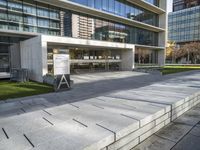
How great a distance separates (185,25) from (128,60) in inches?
2657

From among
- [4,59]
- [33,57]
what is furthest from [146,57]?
[4,59]

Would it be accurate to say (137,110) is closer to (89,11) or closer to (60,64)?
(60,64)

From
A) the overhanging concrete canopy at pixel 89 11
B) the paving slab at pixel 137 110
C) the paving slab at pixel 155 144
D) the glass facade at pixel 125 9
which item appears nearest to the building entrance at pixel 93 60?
the overhanging concrete canopy at pixel 89 11

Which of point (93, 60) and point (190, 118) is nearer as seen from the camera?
point (190, 118)

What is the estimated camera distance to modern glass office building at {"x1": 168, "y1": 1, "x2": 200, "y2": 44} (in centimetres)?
7494

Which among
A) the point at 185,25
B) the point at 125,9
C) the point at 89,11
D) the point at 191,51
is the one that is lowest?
the point at 191,51

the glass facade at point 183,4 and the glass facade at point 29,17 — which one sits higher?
the glass facade at point 183,4

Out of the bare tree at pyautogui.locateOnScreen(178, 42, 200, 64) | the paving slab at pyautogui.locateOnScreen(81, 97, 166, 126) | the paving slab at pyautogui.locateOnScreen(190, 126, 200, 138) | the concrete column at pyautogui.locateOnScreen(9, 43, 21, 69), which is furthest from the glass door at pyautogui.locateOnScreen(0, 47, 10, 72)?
the bare tree at pyautogui.locateOnScreen(178, 42, 200, 64)

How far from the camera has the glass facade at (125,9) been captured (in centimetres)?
2220

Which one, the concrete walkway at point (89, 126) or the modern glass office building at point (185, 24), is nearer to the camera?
the concrete walkway at point (89, 126)

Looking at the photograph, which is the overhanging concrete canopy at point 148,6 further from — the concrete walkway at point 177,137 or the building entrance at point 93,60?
the concrete walkway at point 177,137

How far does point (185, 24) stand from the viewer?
260 ft

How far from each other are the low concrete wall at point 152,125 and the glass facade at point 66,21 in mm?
15894

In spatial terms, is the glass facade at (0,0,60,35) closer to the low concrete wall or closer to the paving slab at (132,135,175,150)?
the low concrete wall
